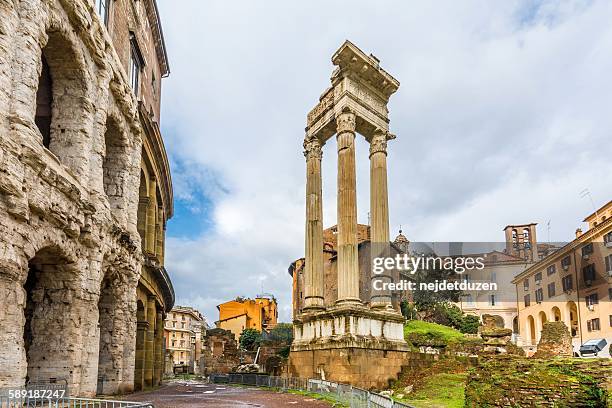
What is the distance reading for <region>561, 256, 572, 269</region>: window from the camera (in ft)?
132

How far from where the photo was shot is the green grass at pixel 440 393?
1320cm

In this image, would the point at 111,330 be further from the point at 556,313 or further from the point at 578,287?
the point at 556,313

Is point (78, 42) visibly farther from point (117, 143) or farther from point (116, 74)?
point (117, 143)

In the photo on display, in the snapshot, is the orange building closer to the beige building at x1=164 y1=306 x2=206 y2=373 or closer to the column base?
the beige building at x1=164 y1=306 x2=206 y2=373


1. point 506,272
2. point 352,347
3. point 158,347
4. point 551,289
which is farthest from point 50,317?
point 506,272

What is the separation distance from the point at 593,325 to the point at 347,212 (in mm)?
25371

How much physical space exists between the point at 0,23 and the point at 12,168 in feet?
7.83

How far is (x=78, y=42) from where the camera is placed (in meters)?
12.0

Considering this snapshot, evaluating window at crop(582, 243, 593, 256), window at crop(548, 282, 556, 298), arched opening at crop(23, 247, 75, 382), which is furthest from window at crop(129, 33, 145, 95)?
window at crop(548, 282, 556, 298)

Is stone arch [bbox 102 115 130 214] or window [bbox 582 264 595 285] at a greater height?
stone arch [bbox 102 115 130 214]

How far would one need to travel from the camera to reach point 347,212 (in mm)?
20438

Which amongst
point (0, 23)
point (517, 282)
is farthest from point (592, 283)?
point (0, 23)

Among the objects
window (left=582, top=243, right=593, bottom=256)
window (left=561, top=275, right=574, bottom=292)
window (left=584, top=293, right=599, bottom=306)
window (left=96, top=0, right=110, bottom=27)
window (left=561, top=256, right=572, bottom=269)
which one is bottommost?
window (left=584, top=293, right=599, bottom=306)

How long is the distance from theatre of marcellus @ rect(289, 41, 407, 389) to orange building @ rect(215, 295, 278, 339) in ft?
142
